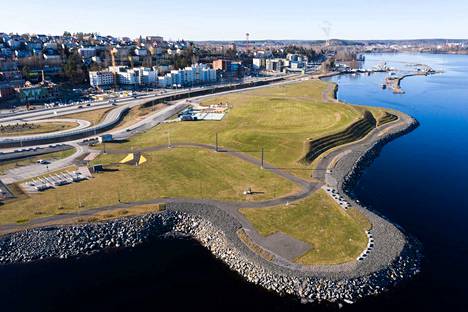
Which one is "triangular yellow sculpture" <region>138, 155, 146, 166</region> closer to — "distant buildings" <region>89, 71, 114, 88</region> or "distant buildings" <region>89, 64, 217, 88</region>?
"distant buildings" <region>89, 71, 114, 88</region>

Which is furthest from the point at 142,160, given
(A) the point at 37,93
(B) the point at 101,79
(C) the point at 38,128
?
(B) the point at 101,79

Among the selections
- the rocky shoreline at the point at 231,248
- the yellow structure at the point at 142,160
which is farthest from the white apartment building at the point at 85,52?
the rocky shoreline at the point at 231,248

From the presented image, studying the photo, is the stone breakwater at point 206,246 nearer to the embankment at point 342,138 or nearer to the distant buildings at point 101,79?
the embankment at point 342,138

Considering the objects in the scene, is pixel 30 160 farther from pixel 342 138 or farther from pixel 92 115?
pixel 342 138

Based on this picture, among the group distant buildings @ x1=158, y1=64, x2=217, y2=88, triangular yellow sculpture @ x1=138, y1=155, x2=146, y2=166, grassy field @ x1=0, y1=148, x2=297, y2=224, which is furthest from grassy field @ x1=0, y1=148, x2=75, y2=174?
distant buildings @ x1=158, y1=64, x2=217, y2=88

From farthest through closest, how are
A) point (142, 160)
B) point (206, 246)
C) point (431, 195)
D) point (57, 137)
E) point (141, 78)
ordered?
point (141, 78) < point (57, 137) < point (142, 160) < point (431, 195) < point (206, 246)

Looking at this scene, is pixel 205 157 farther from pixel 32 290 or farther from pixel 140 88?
pixel 140 88
